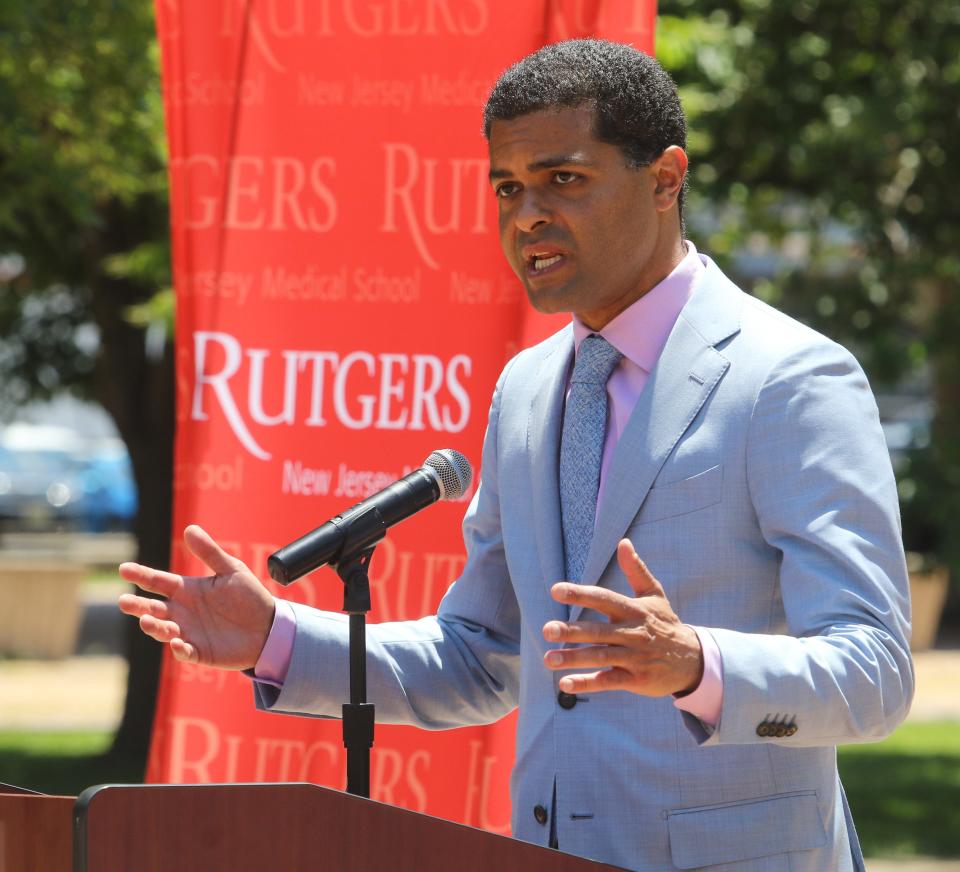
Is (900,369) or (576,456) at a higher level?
(900,369)

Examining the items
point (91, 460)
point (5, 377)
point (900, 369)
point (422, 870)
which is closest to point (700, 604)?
point (422, 870)

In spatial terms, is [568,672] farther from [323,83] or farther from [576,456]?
[323,83]

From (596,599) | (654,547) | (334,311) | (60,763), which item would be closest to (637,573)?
(596,599)

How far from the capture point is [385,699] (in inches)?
102

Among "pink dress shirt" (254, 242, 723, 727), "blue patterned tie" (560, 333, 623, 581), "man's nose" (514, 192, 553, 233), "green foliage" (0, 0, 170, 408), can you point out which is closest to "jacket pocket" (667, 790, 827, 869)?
"blue patterned tie" (560, 333, 623, 581)

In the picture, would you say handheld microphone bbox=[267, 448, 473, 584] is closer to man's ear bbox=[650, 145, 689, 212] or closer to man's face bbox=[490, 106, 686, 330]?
man's face bbox=[490, 106, 686, 330]

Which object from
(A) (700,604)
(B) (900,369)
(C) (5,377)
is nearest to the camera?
(A) (700,604)

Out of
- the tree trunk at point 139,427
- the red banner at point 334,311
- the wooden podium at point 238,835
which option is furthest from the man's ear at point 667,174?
the tree trunk at point 139,427

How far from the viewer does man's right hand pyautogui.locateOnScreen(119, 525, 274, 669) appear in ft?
7.76

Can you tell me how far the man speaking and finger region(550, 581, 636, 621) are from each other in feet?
0.12

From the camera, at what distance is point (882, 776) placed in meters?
10.7

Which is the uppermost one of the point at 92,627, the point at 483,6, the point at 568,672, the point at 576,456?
the point at 483,6

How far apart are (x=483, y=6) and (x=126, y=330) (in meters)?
6.93

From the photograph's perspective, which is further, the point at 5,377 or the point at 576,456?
the point at 5,377
